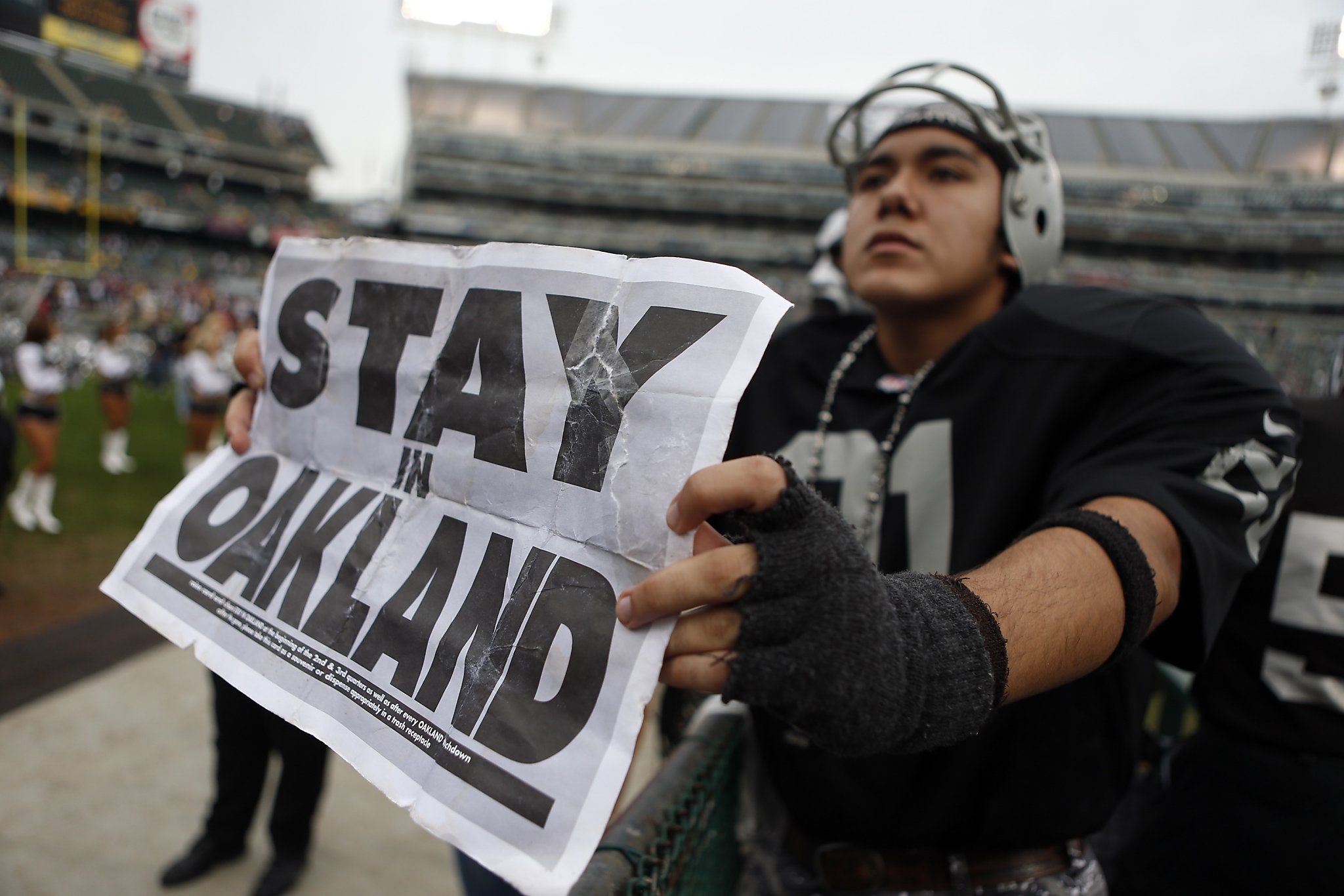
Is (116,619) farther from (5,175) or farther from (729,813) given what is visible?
(5,175)

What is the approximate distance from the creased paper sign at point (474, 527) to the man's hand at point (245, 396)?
84mm

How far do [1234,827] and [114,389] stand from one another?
10543mm

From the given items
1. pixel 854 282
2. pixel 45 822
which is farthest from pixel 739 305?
pixel 45 822

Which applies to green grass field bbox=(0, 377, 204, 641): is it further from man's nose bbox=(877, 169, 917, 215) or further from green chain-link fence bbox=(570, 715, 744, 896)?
man's nose bbox=(877, 169, 917, 215)

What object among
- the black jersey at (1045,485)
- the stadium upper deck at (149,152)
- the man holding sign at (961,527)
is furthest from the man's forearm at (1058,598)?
the stadium upper deck at (149,152)

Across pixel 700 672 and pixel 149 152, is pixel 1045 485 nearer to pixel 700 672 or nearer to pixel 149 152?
pixel 700 672

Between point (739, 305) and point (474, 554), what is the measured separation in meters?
0.43

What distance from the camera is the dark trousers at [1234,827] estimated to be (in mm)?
1531

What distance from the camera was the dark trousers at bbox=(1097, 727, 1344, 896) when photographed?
60.3 inches

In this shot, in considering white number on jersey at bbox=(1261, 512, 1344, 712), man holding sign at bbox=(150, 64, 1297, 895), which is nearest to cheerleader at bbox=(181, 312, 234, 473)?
man holding sign at bbox=(150, 64, 1297, 895)

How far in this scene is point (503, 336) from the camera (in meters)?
0.97

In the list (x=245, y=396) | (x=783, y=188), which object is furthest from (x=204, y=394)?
(x=783, y=188)

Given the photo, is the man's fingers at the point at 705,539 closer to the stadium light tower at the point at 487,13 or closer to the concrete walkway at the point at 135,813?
the concrete walkway at the point at 135,813

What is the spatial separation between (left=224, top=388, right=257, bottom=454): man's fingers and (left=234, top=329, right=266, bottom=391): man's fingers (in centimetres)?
3
